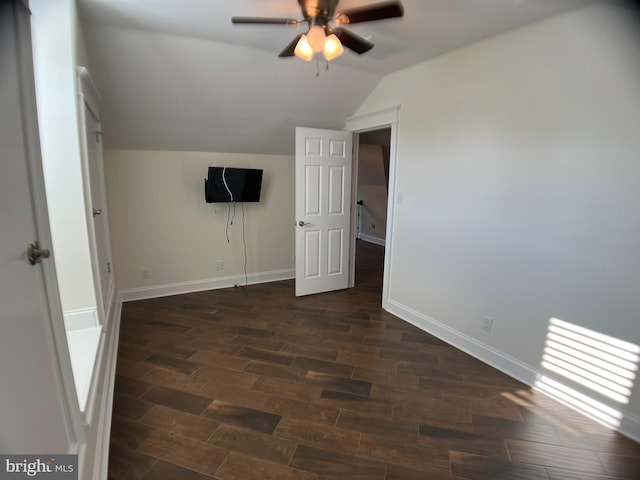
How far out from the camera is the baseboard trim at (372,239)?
7.11 m

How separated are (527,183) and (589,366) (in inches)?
50.7

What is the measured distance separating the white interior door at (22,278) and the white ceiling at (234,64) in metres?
1.52

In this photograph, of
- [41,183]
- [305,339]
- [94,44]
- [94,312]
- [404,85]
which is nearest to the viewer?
[41,183]

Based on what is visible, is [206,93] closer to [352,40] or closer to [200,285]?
[352,40]

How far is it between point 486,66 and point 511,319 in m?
2.01

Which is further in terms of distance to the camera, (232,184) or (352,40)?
(232,184)

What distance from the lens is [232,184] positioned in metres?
3.95

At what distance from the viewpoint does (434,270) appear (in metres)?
3.04

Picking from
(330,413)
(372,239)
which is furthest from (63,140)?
(372,239)

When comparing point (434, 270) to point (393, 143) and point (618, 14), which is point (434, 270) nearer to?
point (393, 143)

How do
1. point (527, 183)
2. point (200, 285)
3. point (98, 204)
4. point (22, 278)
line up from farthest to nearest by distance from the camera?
point (200, 285) → point (98, 204) → point (527, 183) → point (22, 278)

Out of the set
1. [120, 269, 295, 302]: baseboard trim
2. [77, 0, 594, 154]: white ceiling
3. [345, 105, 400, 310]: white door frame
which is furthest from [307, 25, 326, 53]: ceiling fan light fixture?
[120, 269, 295, 302]: baseboard trim

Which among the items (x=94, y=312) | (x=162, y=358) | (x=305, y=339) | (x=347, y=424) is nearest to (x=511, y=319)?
(x=347, y=424)

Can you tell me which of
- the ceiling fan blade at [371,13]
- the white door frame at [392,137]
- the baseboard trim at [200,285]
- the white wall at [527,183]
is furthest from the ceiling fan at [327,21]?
the baseboard trim at [200,285]
